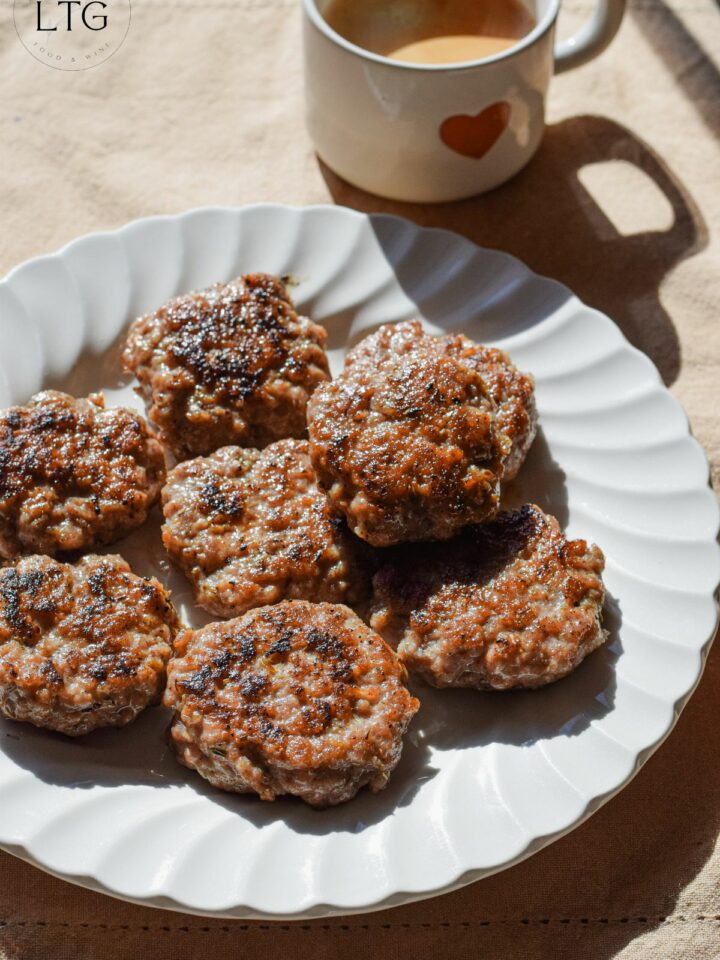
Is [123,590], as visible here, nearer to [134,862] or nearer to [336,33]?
[134,862]

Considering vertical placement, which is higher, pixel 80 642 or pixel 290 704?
pixel 80 642

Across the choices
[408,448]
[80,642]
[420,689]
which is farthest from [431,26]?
[80,642]

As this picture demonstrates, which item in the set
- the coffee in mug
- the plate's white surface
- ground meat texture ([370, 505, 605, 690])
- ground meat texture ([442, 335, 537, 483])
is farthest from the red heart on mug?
ground meat texture ([370, 505, 605, 690])

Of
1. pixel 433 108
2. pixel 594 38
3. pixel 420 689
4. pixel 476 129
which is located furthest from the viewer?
pixel 594 38

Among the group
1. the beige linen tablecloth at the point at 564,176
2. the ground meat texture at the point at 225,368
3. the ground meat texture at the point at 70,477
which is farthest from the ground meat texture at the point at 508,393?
the ground meat texture at the point at 70,477

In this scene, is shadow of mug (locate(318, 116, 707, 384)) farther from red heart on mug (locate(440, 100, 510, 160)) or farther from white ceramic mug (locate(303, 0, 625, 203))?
red heart on mug (locate(440, 100, 510, 160))

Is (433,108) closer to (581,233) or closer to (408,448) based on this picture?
(581,233)
